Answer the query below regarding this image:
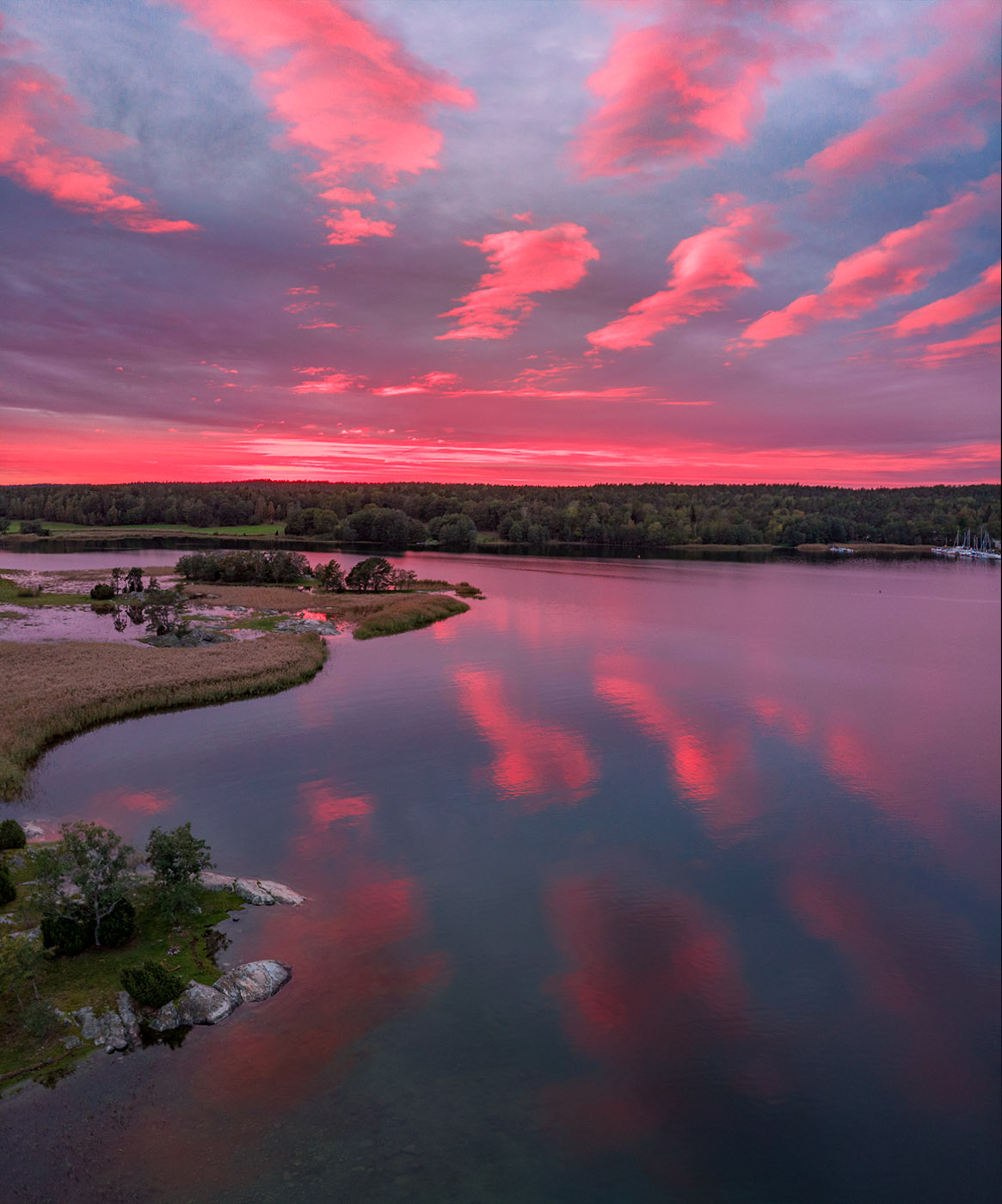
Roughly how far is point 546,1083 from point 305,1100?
7012 mm

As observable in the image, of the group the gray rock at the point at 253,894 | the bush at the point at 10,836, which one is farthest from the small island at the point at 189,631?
the gray rock at the point at 253,894

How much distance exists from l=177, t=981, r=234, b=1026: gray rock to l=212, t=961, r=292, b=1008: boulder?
269 mm

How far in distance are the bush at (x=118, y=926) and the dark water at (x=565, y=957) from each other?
11.7 feet

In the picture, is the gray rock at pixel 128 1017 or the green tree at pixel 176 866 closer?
the gray rock at pixel 128 1017

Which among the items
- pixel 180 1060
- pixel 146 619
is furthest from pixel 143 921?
pixel 146 619

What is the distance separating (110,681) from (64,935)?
3850 centimetres

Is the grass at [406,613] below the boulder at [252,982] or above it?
above

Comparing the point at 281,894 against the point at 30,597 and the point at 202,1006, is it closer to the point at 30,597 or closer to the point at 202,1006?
the point at 202,1006

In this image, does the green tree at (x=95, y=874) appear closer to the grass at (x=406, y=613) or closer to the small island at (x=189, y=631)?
the small island at (x=189, y=631)

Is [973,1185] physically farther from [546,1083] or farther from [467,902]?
[467,902]

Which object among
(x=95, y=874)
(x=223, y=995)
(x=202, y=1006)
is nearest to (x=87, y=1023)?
(x=202, y=1006)

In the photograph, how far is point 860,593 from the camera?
5290 inches

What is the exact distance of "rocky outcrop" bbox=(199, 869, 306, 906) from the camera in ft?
94.3

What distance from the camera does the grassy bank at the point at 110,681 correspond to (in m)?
46.4
